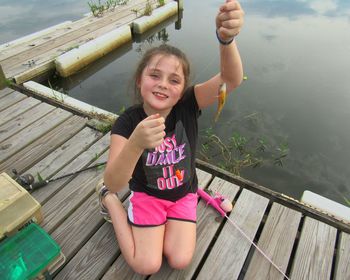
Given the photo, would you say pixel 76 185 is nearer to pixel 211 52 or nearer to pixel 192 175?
pixel 192 175

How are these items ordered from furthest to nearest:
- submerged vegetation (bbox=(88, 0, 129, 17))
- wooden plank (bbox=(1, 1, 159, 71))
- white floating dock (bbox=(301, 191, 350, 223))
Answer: submerged vegetation (bbox=(88, 0, 129, 17)), wooden plank (bbox=(1, 1, 159, 71)), white floating dock (bbox=(301, 191, 350, 223))

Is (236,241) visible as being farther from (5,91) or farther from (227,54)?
(5,91)

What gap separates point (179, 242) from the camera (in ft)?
8.07

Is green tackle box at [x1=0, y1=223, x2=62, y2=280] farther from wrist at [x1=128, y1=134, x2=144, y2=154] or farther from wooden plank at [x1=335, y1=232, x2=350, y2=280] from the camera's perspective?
wooden plank at [x1=335, y1=232, x2=350, y2=280]

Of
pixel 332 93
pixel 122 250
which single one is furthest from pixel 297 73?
pixel 122 250

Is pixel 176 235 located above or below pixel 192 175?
below

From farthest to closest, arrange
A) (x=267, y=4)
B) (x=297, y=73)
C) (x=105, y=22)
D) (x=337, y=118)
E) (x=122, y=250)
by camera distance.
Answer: (x=267, y=4)
(x=105, y=22)
(x=297, y=73)
(x=337, y=118)
(x=122, y=250)

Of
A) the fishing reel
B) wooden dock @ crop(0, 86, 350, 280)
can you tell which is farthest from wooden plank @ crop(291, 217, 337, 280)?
the fishing reel

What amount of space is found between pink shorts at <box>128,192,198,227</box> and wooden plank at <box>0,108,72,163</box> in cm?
206

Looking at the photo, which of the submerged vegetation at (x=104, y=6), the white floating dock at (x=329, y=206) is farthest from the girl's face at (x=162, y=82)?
the submerged vegetation at (x=104, y=6)

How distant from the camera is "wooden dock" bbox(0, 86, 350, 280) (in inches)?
97.7

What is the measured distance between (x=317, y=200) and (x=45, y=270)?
2.75 m

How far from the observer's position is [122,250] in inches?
96.7

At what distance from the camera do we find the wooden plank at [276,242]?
247 cm
